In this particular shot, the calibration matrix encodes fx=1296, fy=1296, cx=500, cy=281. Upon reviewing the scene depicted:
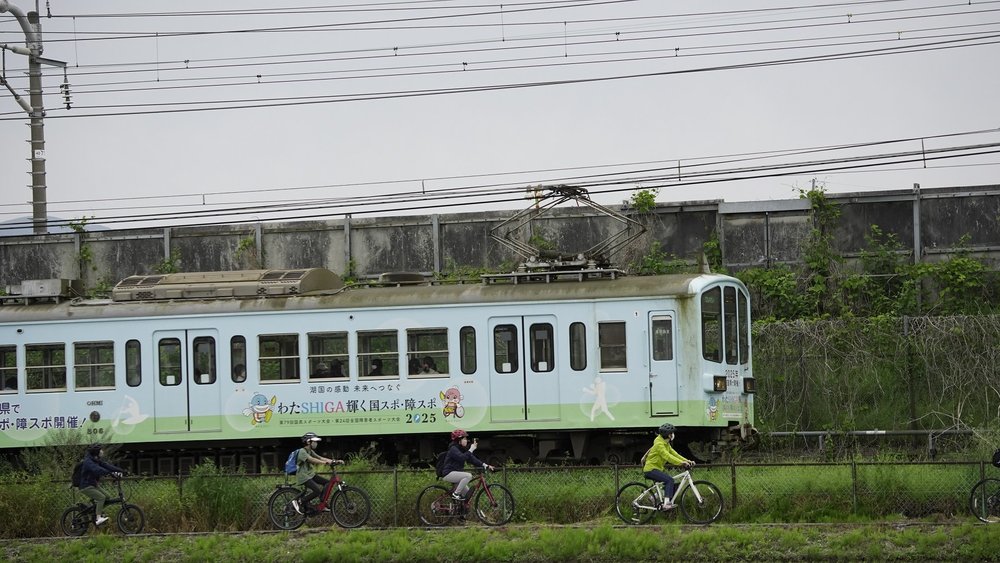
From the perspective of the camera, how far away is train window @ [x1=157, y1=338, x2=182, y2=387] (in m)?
20.5

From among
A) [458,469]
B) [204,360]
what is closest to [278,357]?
[204,360]

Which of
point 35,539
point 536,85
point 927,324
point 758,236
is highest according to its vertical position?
Result: point 536,85

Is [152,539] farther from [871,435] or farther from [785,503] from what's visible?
[871,435]

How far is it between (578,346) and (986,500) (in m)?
6.27

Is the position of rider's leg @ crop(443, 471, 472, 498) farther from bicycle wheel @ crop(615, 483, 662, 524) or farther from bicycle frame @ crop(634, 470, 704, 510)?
bicycle frame @ crop(634, 470, 704, 510)

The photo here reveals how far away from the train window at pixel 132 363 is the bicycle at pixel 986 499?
12.6 metres

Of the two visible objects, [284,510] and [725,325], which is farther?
[725,325]

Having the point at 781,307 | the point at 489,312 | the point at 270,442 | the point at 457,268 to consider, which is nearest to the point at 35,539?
the point at 270,442

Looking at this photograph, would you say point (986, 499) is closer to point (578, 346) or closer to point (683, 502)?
point (683, 502)

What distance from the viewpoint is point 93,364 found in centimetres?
2095

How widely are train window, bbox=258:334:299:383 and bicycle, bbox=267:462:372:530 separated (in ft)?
13.8

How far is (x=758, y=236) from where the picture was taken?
2617 centimetres

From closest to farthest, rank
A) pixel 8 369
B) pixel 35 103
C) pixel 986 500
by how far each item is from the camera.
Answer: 1. pixel 986 500
2. pixel 8 369
3. pixel 35 103

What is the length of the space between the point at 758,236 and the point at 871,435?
5481mm
